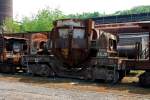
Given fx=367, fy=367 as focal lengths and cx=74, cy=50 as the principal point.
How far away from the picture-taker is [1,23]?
3260 inches

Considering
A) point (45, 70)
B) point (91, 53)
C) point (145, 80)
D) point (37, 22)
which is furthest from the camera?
point (37, 22)

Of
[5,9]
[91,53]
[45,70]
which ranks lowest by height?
[45,70]

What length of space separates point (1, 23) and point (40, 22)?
56.0 ft

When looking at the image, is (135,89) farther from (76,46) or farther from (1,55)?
(1,55)

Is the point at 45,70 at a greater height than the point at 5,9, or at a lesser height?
lesser

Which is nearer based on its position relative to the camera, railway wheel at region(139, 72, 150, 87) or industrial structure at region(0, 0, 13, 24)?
railway wheel at region(139, 72, 150, 87)

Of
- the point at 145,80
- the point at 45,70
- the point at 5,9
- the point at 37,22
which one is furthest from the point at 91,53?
the point at 5,9

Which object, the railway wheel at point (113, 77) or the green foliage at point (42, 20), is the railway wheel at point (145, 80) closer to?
the railway wheel at point (113, 77)

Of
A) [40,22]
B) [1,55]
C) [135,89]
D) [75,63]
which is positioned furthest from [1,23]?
[135,89]

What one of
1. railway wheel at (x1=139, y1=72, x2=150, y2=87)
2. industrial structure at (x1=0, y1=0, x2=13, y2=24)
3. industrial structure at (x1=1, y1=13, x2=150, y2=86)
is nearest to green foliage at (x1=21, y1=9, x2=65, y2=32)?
industrial structure at (x1=0, y1=0, x2=13, y2=24)

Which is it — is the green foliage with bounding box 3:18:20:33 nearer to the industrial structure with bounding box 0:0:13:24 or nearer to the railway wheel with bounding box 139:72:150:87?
the industrial structure with bounding box 0:0:13:24

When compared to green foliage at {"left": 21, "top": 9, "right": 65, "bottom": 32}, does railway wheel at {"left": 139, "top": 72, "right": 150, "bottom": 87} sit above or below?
below

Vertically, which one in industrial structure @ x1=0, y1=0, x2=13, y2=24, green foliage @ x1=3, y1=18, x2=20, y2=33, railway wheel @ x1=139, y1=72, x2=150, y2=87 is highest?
industrial structure @ x1=0, y1=0, x2=13, y2=24

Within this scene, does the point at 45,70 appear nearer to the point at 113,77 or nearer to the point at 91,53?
the point at 91,53
